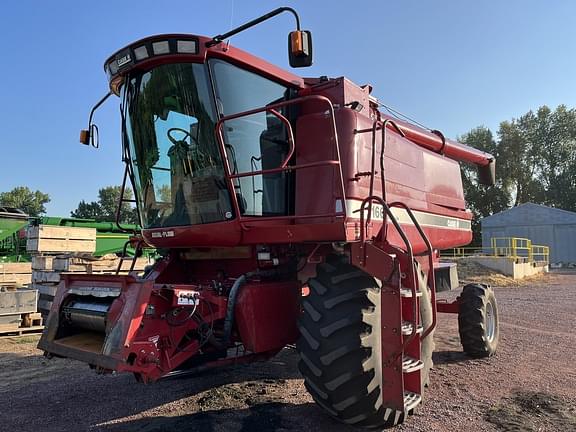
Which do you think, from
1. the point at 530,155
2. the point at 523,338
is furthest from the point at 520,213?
the point at 523,338

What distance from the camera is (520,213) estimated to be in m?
37.8

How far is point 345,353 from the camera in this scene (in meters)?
3.77

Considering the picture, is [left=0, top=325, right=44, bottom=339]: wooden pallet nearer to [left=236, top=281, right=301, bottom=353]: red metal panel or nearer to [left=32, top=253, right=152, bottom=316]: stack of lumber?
[left=32, top=253, right=152, bottom=316]: stack of lumber

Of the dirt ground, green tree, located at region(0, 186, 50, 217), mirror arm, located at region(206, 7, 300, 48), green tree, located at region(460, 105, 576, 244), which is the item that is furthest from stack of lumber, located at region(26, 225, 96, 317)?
green tree, located at region(0, 186, 50, 217)

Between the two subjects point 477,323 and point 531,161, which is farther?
point 531,161

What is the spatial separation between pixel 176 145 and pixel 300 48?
4.90ft

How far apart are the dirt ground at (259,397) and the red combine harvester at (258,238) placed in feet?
1.55

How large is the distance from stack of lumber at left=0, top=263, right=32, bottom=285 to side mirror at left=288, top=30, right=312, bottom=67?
9.00 m

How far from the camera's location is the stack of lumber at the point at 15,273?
34.5ft

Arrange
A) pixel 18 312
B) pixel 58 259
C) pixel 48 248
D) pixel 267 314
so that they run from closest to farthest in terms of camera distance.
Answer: pixel 267 314 → pixel 18 312 → pixel 58 259 → pixel 48 248

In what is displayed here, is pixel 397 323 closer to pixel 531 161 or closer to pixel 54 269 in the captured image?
pixel 54 269

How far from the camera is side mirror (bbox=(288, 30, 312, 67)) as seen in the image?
4031mm

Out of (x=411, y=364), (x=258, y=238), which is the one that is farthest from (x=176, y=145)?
(x=411, y=364)

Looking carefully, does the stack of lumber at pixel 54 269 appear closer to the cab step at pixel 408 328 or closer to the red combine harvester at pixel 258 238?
the red combine harvester at pixel 258 238
